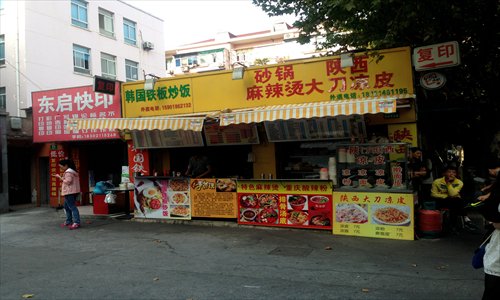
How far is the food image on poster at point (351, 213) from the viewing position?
786 centimetres

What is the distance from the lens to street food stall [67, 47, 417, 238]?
796 centimetres

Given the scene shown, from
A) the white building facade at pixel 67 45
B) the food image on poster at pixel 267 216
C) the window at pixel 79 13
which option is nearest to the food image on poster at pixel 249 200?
the food image on poster at pixel 267 216

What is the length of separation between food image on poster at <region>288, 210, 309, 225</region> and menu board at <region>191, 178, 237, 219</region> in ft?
4.73

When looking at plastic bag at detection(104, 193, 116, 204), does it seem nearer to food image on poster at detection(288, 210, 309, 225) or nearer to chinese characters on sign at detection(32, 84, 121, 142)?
chinese characters on sign at detection(32, 84, 121, 142)

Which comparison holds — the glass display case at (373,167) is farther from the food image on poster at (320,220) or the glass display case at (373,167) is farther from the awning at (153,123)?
the awning at (153,123)

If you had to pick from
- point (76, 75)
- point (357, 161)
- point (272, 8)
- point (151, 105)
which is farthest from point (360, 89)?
point (76, 75)

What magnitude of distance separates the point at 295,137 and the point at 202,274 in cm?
487

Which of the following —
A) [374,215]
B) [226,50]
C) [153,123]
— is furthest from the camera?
[226,50]

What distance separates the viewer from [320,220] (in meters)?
8.34

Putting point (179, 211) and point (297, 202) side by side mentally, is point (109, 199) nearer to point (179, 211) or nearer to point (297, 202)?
point (179, 211)

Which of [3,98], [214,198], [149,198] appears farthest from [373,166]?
[3,98]

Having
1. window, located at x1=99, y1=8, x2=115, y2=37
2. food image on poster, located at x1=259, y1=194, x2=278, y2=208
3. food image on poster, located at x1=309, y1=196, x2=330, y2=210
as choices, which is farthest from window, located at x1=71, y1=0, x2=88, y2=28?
food image on poster, located at x1=309, y1=196, x2=330, y2=210

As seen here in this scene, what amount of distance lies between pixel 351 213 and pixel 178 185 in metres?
4.28

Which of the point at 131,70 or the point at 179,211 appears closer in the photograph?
the point at 179,211
